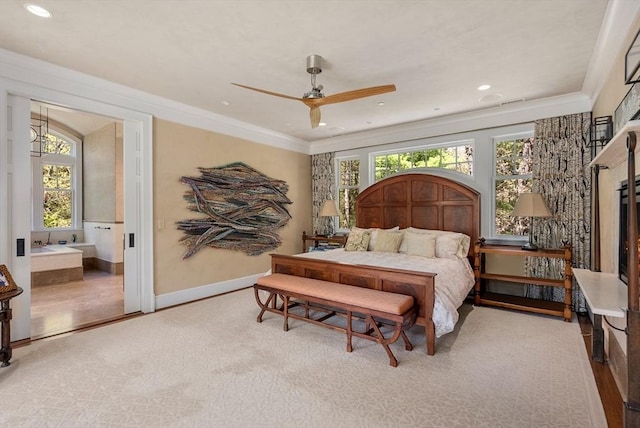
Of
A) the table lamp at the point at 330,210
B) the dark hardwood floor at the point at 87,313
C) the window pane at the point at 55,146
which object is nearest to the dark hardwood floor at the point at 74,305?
the dark hardwood floor at the point at 87,313

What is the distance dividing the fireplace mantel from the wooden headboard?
200 centimetres

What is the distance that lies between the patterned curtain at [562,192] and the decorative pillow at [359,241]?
90.7 inches

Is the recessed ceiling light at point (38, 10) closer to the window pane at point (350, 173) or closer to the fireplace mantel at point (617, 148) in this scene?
the fireplace mantel at point (617, 148)

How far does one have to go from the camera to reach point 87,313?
4.06m

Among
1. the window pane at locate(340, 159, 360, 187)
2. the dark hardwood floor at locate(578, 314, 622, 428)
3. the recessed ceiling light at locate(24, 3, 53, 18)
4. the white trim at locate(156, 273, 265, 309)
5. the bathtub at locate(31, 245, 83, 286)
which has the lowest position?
the dark hardwood floor at locate(578, 314, 622, 428)

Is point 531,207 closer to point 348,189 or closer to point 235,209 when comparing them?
point 348,189

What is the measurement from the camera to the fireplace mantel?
1649mm

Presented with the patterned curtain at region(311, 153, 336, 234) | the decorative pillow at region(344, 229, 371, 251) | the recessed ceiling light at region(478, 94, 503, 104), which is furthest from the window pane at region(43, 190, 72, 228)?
the recessed ceiling light at region(478, 94, 503, 104)

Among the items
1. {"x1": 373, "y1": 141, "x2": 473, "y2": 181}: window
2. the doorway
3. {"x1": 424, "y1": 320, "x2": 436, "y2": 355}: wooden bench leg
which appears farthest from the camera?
the doorway

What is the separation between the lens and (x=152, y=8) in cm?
235

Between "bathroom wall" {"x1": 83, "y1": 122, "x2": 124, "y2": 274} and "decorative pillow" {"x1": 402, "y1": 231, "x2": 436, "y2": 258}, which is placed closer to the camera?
"decorative pillow" {"x1": 402, "y1": 231, "x2": 436, "y2": 258}

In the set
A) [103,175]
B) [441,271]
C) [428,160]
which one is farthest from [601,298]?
[103,175]

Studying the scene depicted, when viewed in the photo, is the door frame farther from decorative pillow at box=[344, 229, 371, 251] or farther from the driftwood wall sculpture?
decorative pillow at box=[344, 229, 371, 251]

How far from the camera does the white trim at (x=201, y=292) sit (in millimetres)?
4339
